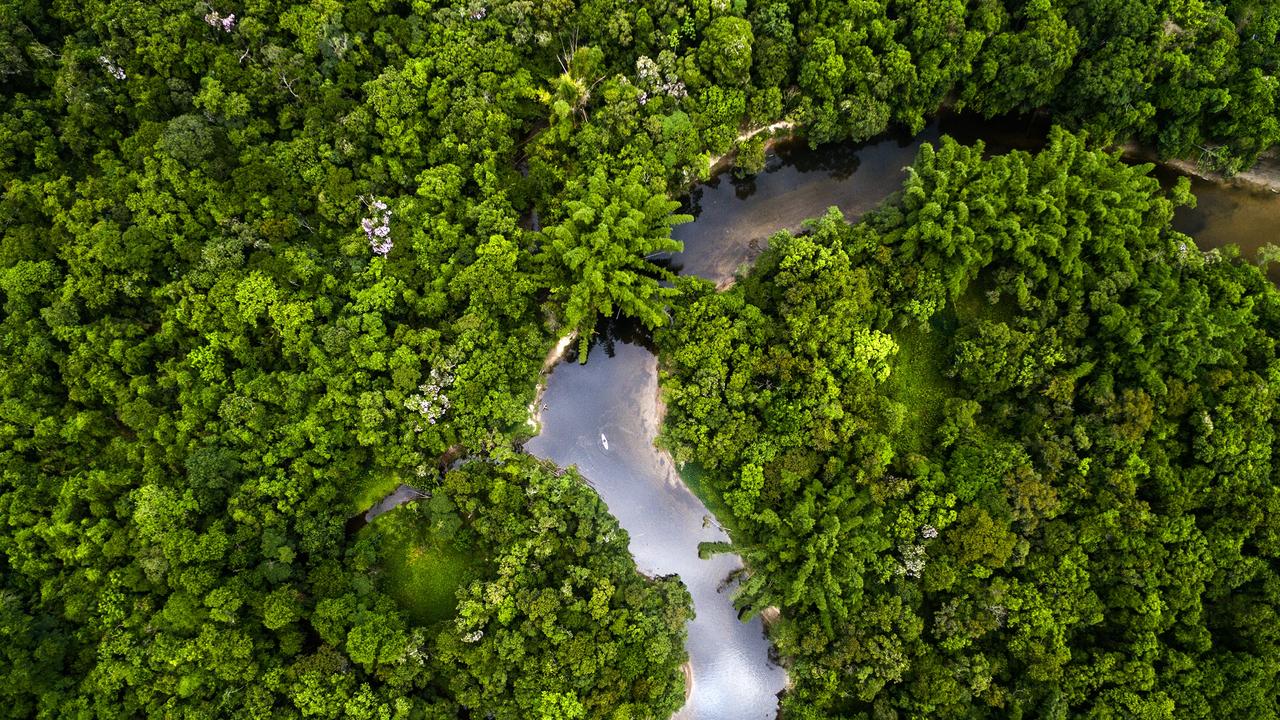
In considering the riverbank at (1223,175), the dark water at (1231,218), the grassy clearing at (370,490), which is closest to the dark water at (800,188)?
the riverbank at (1223,175)

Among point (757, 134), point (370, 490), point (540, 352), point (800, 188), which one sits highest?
point (757, 134)

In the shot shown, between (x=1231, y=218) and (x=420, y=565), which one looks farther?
(x=1231, y=218)

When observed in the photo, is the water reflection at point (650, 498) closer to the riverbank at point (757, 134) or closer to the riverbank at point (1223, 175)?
the riverbank at point (757, 134)

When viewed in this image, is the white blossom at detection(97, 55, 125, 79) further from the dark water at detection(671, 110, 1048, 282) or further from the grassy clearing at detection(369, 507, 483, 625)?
the dark water at detection(671, 110, 1048, 282)

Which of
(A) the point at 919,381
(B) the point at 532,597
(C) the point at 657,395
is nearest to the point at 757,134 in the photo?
(C) the point at 657,395

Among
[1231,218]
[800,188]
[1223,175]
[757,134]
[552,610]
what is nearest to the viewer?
[552,610]

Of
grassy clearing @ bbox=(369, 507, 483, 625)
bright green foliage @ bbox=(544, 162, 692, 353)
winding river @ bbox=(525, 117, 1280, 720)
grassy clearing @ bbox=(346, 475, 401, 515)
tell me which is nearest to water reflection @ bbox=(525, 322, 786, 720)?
winding river @ bbox=(525, 117, 1280, 720)

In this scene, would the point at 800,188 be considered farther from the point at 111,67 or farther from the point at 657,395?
the point at 111,67

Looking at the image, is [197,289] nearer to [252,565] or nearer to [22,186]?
[22,186]
